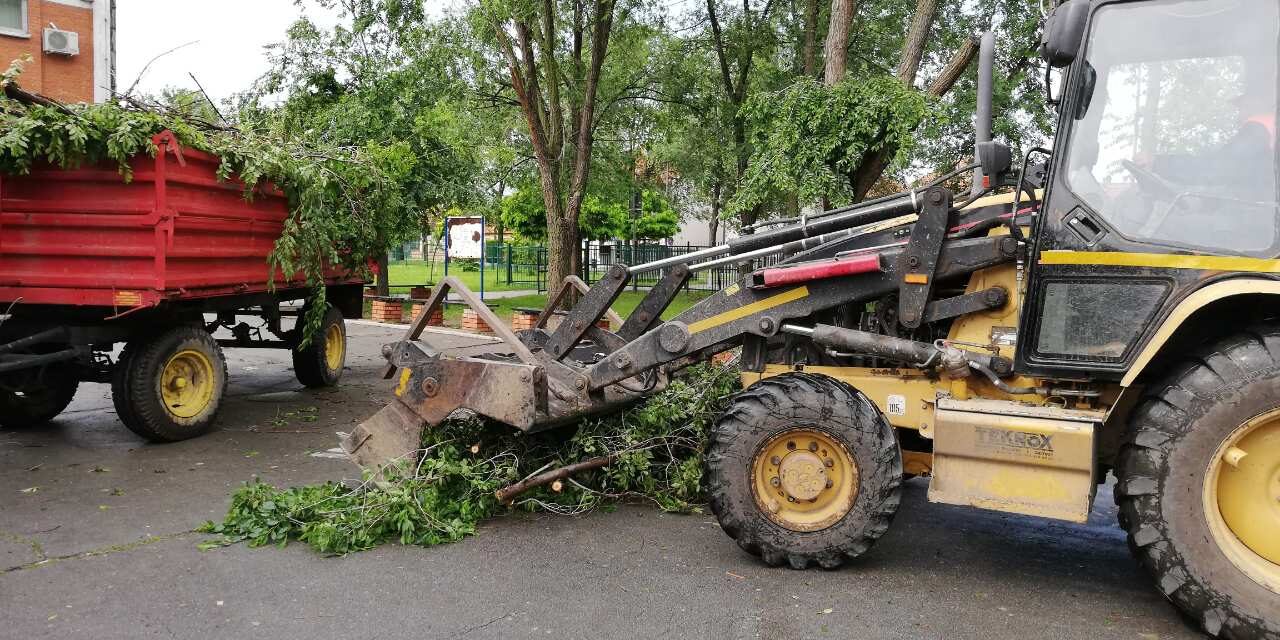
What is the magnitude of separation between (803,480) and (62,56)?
17546 mm

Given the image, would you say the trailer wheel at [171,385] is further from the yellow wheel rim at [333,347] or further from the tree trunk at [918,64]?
the tree trunk at [918,64]

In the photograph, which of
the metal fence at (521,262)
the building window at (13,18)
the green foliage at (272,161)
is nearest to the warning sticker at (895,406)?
the green foliage at (272,161)

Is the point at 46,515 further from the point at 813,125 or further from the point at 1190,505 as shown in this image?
the point at 813,125

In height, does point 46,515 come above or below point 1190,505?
below

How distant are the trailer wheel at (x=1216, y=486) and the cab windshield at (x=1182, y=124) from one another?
541 mm

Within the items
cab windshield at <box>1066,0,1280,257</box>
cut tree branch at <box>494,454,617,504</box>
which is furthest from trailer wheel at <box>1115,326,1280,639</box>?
cut tree branch at <box>494,454,617,504</box>

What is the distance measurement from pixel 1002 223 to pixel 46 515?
5.91 metres

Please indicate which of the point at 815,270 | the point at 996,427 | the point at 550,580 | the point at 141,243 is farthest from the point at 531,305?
the point at 996,427

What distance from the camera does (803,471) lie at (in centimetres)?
474

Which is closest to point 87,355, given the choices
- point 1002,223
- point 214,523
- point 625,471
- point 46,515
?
point 46,515

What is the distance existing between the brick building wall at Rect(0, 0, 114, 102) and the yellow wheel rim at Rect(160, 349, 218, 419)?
1123cm

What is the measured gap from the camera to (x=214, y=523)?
5531 mm

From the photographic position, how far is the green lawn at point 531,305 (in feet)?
60.8

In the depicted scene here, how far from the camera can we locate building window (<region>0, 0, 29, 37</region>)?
53.2ft
